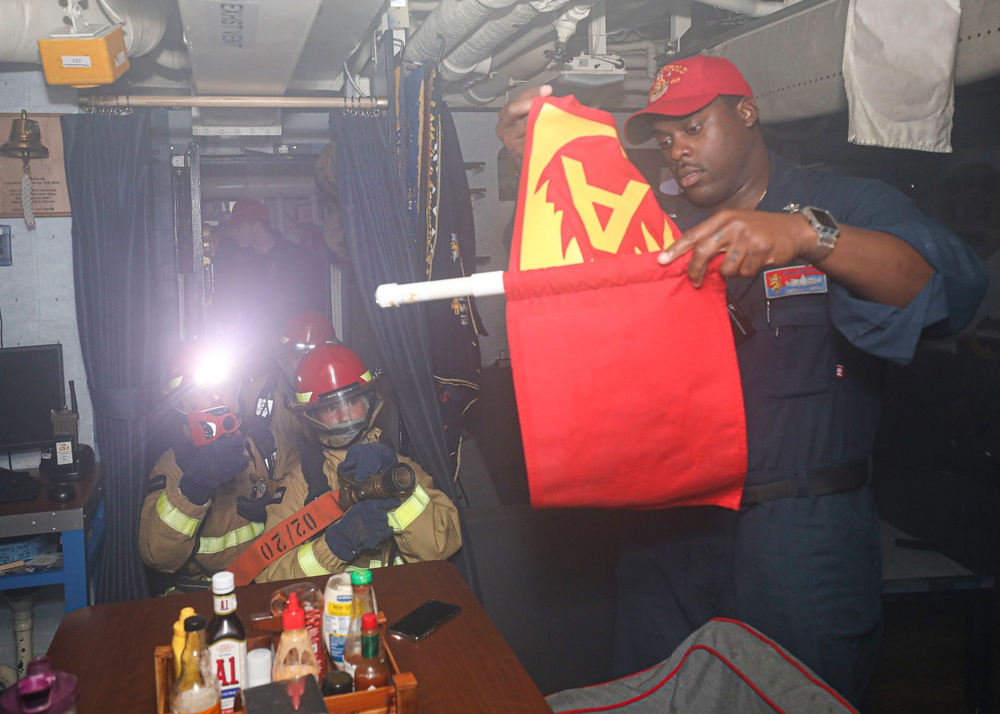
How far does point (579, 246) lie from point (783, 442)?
76 centimetres

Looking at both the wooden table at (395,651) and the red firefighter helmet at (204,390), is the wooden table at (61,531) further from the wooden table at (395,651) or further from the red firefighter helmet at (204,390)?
the wooden table at (395,651)

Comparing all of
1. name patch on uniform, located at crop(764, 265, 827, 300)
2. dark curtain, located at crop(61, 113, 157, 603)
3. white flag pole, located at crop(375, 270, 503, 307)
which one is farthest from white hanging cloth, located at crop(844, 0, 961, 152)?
dark curtain, located at crop(61, 113, 157, 603)

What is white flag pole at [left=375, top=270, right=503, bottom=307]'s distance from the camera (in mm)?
1220

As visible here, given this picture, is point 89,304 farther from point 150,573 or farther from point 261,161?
point 261,161

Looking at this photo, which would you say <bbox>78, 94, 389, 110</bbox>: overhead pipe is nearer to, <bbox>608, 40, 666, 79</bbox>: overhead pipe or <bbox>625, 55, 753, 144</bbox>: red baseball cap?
<bbox>625, 55, 753, 144</bbox>: red baseball cap

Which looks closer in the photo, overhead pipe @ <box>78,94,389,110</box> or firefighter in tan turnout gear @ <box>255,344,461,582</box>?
firefighter in tan turnout gear @ <box>255,344,461,582</box>

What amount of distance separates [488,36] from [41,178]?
2.11 metres

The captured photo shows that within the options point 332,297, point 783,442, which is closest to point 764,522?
point 783,442

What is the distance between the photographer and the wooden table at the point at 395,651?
1.43 m

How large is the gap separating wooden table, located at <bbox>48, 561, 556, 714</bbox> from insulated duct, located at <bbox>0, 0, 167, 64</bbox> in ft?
7.13

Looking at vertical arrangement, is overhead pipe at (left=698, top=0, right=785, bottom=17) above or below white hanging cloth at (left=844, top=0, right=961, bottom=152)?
above

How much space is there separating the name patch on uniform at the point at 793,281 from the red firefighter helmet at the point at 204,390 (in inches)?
76.4

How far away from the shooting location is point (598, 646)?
A: 3.06 meters

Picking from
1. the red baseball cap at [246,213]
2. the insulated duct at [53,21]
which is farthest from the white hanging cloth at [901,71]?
the red baseball cap at [246,213]
